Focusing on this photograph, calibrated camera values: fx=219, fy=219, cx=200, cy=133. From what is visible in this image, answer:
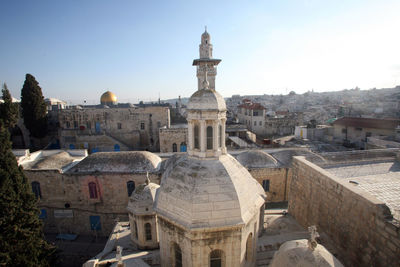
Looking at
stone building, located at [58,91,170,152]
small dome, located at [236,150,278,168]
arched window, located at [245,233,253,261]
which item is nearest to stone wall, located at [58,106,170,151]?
stone building, located at [58,91,170,152]

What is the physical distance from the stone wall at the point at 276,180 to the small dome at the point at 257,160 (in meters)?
0.55

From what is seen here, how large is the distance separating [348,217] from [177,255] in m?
6.42

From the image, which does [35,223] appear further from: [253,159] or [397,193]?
[397,193]

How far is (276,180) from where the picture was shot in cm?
1791

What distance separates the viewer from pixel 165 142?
2784 cm

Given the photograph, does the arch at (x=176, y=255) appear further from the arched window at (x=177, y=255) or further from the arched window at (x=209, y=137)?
the arched window at (x=209, y=137)

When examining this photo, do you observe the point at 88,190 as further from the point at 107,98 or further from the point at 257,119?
the point at 257,119

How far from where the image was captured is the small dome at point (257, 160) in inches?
713

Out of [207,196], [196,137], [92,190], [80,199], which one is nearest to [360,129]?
[196,137]

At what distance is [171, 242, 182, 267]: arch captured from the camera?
7.61m

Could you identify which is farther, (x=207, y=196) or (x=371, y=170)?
(x=371, y=170)

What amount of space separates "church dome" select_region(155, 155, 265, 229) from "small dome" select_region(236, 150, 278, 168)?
10550mm

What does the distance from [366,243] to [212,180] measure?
5580 millimetres

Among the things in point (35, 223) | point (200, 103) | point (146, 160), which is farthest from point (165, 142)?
point (200, 103)
